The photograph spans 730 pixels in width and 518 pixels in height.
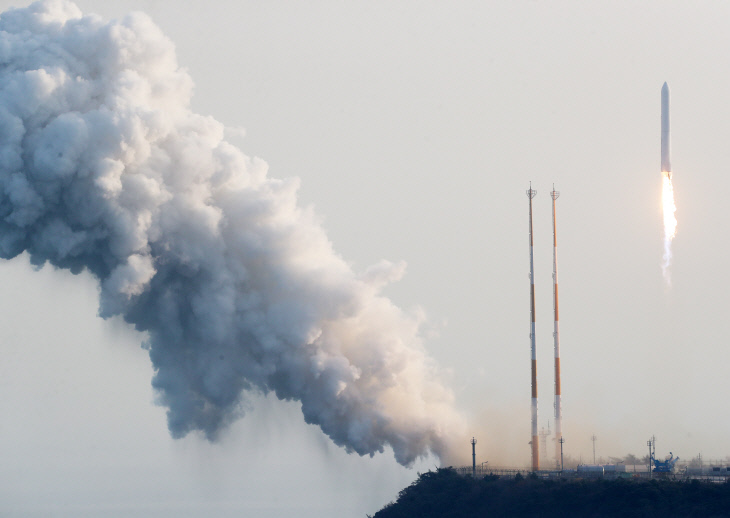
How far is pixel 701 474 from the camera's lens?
468ft

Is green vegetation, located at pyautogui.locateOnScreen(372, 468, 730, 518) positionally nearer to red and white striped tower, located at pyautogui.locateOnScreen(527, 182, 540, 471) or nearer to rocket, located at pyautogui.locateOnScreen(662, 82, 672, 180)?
red and white striped tower, located at pyautogui.locateOnScreen(527, 182, 540, 471)

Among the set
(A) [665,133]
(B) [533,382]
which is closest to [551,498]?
(B) [533,382]

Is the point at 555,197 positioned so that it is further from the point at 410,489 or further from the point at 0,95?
the point at 0,95

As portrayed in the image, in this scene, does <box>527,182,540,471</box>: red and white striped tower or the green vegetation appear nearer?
the green vegetation

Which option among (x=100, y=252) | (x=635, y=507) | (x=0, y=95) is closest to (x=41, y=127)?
(x=0, y=95)

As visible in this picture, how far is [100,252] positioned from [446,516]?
4381 centimetres

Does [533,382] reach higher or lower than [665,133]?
Answer: lower

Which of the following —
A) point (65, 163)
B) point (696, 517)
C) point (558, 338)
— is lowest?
point (696, 517)

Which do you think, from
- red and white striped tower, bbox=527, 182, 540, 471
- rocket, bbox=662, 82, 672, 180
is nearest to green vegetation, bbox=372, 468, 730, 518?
red and white striped tower, bbox=527, 182, 540, 471

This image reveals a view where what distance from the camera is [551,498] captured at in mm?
134875

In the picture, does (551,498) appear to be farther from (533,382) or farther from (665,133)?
(665,133)

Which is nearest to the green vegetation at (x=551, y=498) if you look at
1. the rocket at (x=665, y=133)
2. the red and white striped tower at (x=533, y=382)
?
the red and white striped tower at (x=533, y=382)

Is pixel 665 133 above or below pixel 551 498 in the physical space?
above

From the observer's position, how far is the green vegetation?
12875 centimetres
